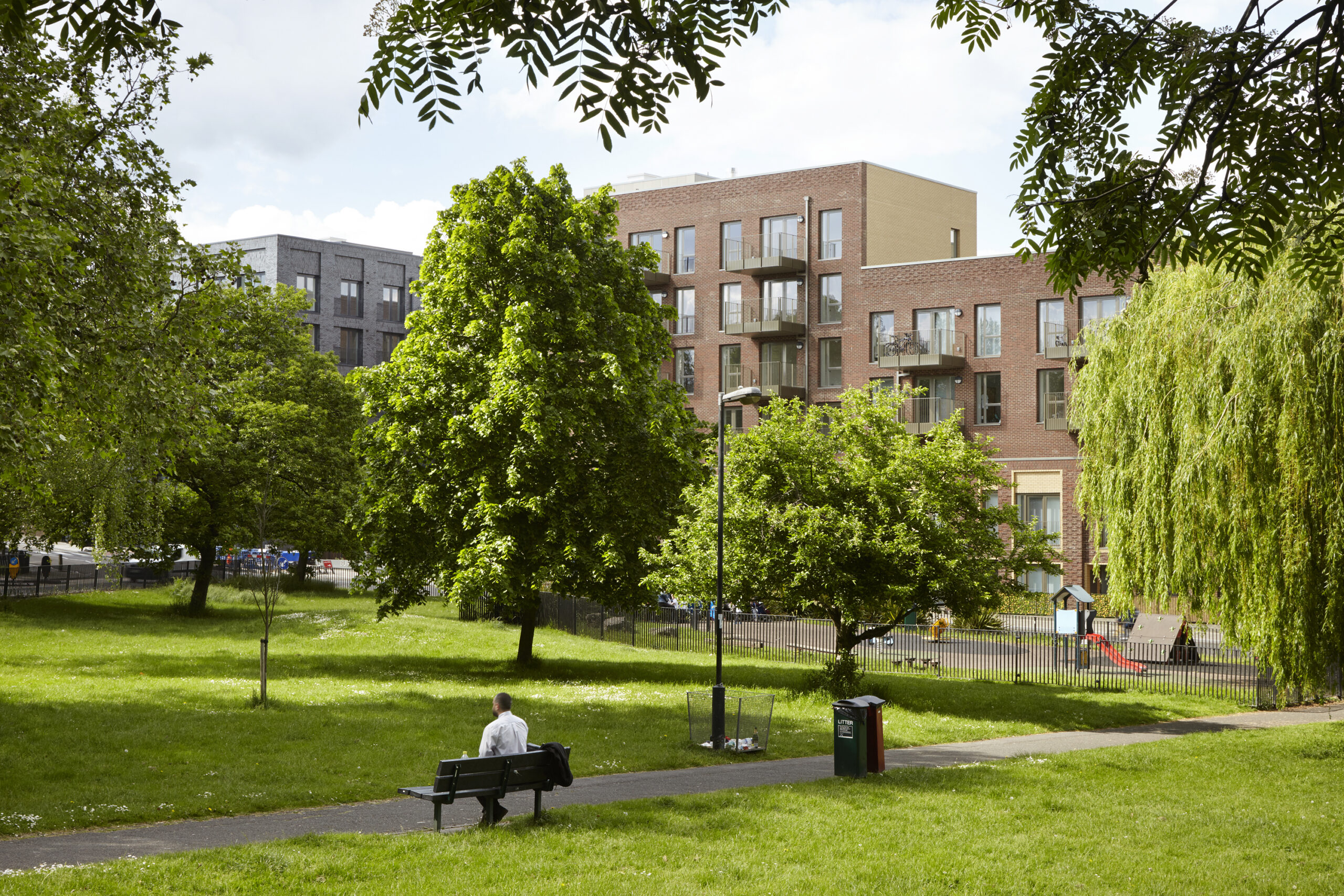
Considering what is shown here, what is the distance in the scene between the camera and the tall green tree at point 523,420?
25766 mm

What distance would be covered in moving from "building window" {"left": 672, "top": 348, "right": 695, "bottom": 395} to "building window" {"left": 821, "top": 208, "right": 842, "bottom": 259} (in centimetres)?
824

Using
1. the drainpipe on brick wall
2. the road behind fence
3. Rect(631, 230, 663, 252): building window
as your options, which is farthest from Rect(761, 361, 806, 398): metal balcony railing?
the road behind fence

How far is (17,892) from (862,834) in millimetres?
7324

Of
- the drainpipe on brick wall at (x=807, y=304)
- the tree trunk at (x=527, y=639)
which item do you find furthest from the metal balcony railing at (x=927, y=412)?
the tree trunk at (x=527, y=639)

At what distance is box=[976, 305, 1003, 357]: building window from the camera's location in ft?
158

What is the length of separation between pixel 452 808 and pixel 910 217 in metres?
46.5

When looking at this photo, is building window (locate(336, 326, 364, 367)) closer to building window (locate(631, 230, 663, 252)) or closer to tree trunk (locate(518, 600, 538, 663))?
building window (locate(631, 230, 663, 252))

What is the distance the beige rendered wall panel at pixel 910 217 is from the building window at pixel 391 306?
1577 inches

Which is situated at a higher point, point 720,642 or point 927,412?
point 927,412

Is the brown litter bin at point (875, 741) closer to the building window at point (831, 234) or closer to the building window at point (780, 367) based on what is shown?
the building window at point (780, 367)

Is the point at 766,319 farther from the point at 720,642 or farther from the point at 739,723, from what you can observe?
the point at 739,723

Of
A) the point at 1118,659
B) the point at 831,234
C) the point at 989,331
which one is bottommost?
the point at 1118,659

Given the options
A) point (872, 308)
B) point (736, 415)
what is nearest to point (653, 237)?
point (736, 415)

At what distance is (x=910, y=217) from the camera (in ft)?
178
